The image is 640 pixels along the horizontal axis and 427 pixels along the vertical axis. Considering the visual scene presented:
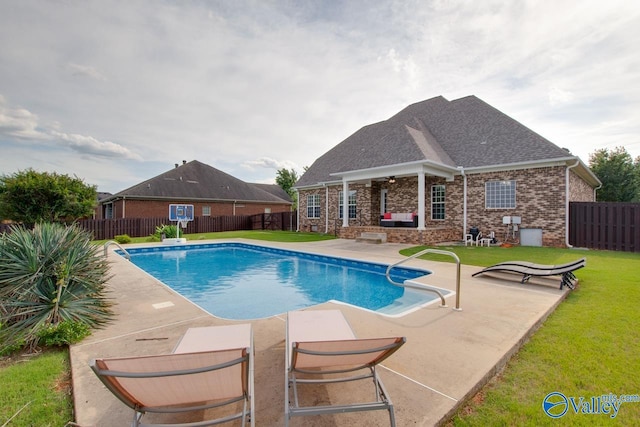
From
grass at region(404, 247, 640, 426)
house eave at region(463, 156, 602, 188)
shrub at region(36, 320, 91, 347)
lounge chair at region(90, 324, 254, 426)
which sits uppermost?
house eave at region(463, 156, 602, 188)

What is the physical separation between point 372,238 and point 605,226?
9702 mm

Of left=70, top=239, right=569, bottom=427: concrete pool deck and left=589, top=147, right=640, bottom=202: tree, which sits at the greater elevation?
left=589, top=147, right=640, bottom=202: tree

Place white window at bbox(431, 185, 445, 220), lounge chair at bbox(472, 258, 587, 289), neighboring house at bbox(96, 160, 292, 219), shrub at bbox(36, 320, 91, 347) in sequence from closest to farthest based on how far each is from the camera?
shrub at bbox(36, 320, 91, 347) → lounge chair at bbox(472, 258, 587, 289) → white window at bbox(431, 185, 445, 220) → neighboring house at bbox(96, 160, 292, 219)

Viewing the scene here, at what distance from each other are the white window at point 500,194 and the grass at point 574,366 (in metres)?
8.51

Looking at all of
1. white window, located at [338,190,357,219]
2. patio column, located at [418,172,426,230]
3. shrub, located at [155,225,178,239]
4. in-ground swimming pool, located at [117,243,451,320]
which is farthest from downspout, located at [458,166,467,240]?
shrub, located at [155,225,178,239]

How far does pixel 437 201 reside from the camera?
16094 mm

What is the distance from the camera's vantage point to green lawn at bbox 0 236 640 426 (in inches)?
91.7

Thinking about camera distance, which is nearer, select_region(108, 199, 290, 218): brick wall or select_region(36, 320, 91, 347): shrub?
select_region(36, 320, 91, 347): shrub

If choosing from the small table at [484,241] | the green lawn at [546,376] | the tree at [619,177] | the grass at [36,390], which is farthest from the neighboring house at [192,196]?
the tree at [619,177]

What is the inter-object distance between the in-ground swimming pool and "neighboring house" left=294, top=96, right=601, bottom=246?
5229 millimetres

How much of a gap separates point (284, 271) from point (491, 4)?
33.9 ft

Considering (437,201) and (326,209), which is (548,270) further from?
(326,209)

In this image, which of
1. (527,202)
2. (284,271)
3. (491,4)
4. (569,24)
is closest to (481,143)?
(527,202)

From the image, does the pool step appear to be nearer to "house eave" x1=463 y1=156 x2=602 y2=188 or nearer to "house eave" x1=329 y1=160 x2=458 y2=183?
"house eave" x1=329 y1=160 x2=458 y2=183
